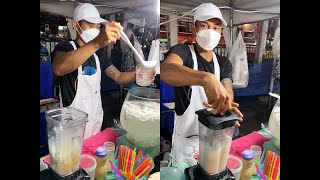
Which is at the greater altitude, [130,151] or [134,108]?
[134,108]

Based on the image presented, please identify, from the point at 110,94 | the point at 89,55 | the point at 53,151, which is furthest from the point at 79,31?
the point at 53,151

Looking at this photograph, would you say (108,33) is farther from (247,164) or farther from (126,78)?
(247,164)

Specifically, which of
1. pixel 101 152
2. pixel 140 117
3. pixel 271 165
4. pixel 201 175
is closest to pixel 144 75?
pixel 140 117

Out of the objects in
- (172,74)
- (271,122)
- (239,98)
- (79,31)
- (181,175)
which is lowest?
(181,175)

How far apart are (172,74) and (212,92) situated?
0.67 ft

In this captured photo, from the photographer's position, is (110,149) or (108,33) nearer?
(108,33)

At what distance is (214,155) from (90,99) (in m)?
0.65

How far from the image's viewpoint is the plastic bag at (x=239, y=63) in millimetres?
1593

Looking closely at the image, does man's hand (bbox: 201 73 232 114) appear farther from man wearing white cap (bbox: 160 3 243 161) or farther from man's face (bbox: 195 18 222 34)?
man's face (bbox: 195 18 222 34)

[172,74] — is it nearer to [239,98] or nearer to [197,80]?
[197,80]

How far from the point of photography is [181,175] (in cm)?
158

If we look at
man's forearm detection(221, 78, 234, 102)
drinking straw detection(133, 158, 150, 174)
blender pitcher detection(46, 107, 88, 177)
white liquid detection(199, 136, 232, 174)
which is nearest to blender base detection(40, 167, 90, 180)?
blender pitcher detection(46, 107, 88, 177)

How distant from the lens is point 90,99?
1465mm

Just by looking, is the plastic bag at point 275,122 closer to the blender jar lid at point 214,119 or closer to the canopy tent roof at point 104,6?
the blender jar lid at point 214,119
